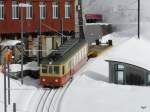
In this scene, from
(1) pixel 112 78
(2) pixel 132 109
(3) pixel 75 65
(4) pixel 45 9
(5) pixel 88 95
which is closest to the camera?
(2) pixel 132 109

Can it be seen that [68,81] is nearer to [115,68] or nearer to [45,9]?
[115,68]

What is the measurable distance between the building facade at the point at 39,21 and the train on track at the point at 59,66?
6.97 meters

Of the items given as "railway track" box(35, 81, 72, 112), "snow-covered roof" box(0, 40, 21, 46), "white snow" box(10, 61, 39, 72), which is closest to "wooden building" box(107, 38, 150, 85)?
"railway track" box(35, 81, 72, 112)

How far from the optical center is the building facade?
58719 millimetres

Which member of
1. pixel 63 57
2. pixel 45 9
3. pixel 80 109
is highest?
pixel 45 9

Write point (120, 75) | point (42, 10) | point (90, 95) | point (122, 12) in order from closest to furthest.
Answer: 1. point (90, 95)
2. point (120, 75)
3. point (42, 10)
4. point (122, 12)

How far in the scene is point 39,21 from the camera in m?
59.8

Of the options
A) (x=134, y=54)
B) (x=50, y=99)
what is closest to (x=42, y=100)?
(x=50, y=99)

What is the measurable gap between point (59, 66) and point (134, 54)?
7.97m

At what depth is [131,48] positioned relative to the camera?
183 ft

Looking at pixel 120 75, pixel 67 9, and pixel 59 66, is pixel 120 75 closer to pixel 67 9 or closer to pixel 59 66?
pixel 59 66

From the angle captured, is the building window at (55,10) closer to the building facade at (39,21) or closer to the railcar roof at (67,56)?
the building facade at (39,21)

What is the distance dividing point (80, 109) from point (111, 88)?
205 inches

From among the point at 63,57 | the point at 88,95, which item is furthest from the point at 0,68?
the point at 88,95
